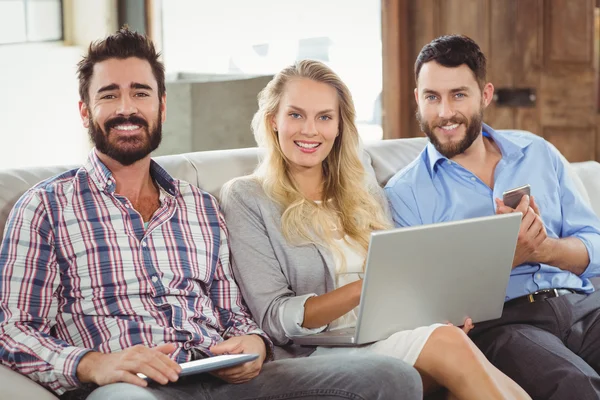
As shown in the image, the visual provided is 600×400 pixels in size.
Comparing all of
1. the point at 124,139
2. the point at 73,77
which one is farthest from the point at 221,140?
the point at 124,139

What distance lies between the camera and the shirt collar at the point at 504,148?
2389mm

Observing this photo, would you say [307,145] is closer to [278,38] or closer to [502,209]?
[502,209]

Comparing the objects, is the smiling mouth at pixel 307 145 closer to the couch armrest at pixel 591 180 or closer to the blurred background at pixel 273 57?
the couch armrest at pixel 591 180

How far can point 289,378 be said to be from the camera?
1.76m

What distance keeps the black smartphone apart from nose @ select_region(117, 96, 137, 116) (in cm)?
89

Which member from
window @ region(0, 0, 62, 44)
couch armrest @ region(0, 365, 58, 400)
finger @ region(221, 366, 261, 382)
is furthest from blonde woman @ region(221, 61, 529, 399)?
window @ region(0, 0, 62, 44)

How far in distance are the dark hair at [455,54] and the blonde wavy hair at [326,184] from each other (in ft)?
0.97

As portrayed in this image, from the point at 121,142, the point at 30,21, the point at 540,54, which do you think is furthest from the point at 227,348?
the point at 540,54

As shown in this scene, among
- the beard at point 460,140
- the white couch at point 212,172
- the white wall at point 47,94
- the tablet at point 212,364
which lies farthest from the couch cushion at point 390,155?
the white wall at point 47,94

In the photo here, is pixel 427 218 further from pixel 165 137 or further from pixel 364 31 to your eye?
pixel 364 31

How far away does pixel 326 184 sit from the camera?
2.32m

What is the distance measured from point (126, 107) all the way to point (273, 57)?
8.61ft

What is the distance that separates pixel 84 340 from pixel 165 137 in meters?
2.33

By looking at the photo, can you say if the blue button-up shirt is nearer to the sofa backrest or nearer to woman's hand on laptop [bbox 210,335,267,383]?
the sofa backrest
